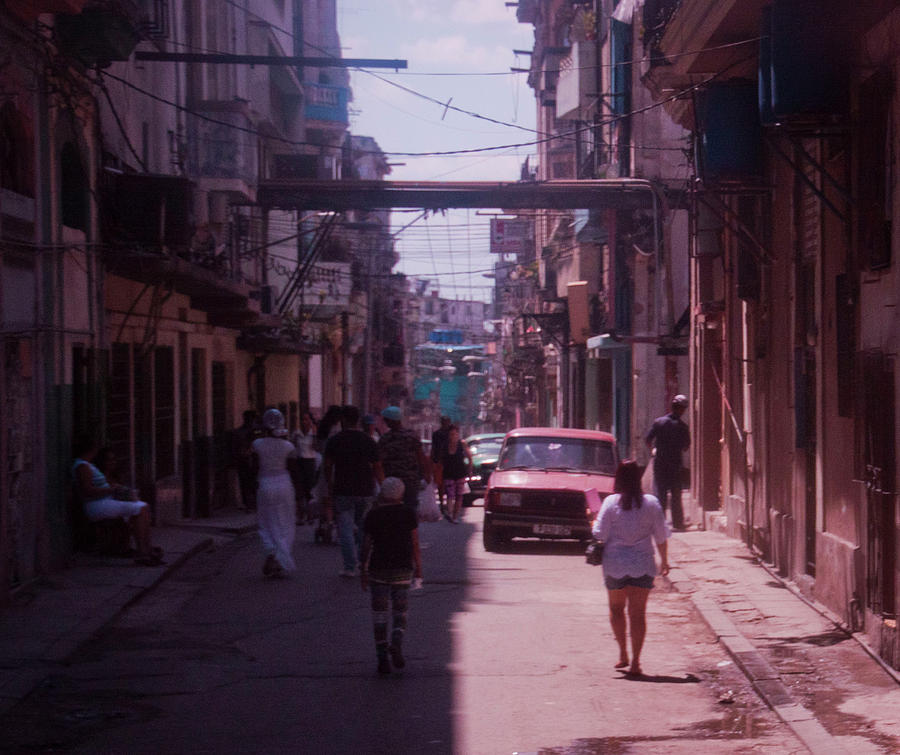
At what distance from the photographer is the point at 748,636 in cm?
1120

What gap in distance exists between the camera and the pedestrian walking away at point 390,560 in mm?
9883

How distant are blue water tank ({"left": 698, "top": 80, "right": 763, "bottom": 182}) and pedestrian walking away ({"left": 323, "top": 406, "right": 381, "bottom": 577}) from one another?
4681mm

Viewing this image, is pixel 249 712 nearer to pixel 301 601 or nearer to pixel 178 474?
pixel 301 601

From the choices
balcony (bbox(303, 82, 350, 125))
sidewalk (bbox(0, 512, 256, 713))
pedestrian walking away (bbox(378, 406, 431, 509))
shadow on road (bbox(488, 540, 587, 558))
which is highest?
balcony (bbox(303, 82, 350, 125))

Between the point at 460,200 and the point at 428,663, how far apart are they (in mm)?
20275

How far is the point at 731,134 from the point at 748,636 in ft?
Result: 20.7

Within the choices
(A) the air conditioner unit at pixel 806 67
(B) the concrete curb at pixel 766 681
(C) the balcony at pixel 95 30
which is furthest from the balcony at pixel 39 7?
(B) the concrete curb at pixel 766 681

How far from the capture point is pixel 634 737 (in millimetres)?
7867

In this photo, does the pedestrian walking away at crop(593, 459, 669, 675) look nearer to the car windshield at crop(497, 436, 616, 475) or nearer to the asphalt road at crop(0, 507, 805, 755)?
the asphalt road at crop(0, 507, 805, 755)

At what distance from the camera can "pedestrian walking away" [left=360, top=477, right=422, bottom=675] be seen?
32.4ft

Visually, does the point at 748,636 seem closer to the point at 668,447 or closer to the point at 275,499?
the point at 275,499

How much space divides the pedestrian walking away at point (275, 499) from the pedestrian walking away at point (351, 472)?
0.48 meters

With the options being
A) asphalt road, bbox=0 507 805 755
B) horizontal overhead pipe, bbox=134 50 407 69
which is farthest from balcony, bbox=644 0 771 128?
asphalt road, bbox=0 507 805 755

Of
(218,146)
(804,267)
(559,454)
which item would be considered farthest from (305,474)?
(804,267)
